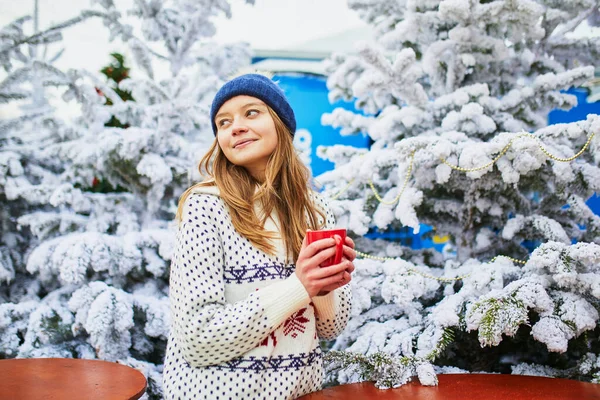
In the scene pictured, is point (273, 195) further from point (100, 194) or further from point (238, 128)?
point (100, 194)

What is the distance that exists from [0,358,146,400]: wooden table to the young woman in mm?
353

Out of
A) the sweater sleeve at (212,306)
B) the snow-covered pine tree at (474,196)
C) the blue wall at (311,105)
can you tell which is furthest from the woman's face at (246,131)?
the blue wall at (311,105)

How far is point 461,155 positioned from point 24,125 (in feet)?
8.15

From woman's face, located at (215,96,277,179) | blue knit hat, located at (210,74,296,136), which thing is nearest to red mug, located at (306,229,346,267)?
woman's face, located at (215,96,277,179)

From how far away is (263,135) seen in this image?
1.32 meters

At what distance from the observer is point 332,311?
1.35 meters

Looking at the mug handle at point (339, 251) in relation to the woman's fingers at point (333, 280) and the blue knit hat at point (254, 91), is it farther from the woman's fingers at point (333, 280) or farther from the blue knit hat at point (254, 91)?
the blue knit hat at point (254, 91)

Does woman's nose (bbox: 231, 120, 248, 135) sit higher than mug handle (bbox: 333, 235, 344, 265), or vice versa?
woman's nose (bbox: 231, 120, 248, 135)

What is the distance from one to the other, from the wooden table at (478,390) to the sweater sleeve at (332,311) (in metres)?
0.16

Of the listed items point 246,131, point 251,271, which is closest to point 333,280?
point 251,271

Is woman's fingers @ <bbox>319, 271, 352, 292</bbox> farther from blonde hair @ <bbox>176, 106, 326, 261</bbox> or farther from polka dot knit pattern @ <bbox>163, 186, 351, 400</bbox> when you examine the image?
blonde hair @ <bbox>176, 106, 326, 261</bbox>

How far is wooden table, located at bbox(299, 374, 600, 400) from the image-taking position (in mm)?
1325

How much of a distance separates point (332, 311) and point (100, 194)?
1880mm

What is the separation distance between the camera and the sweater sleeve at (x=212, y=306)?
107 cm
